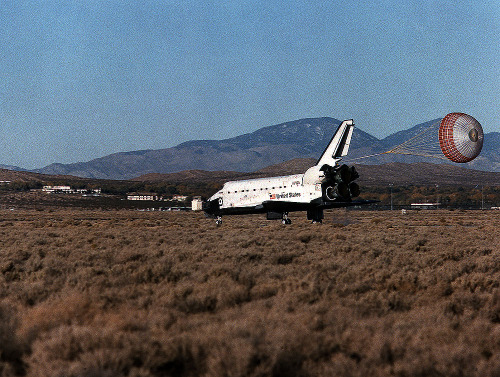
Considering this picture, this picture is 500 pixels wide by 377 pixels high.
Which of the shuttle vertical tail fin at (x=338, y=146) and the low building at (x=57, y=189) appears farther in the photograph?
the low building at (x=57, y=189)

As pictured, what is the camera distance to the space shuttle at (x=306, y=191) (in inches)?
1615

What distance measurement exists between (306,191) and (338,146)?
432 centimetres

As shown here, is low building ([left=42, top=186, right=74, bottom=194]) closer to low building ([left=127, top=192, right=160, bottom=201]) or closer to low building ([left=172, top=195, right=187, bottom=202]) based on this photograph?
low building ([left=127, top=192, right=160, bottom=201])

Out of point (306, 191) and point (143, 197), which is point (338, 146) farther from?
point (143, 197)

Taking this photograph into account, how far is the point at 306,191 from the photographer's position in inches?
1679

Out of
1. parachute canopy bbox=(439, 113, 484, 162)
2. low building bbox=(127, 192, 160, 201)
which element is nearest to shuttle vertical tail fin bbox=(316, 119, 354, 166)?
parachute canopy bbox=(439, 113, 484, 162)

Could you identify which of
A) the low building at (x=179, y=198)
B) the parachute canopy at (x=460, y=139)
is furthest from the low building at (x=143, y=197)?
the parachute canopy at (x=460, y=139)

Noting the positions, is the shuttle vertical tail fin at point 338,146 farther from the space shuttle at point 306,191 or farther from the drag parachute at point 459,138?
the drag parachute at point 459,138

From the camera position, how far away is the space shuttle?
135 feet

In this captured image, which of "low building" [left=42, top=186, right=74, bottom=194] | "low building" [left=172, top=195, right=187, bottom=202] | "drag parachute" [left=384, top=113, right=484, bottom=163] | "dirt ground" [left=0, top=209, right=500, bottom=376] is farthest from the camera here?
"low building" [left=42, top=186, right=74, bottom=194]

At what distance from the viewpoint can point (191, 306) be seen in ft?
32.8

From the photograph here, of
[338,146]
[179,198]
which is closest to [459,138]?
[338,146]

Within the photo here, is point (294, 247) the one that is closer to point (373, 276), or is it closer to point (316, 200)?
point (373, 276)

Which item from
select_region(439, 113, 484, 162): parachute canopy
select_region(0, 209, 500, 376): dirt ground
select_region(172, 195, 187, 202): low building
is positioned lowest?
select_region(0, 209, 500, 376): dirt ground
